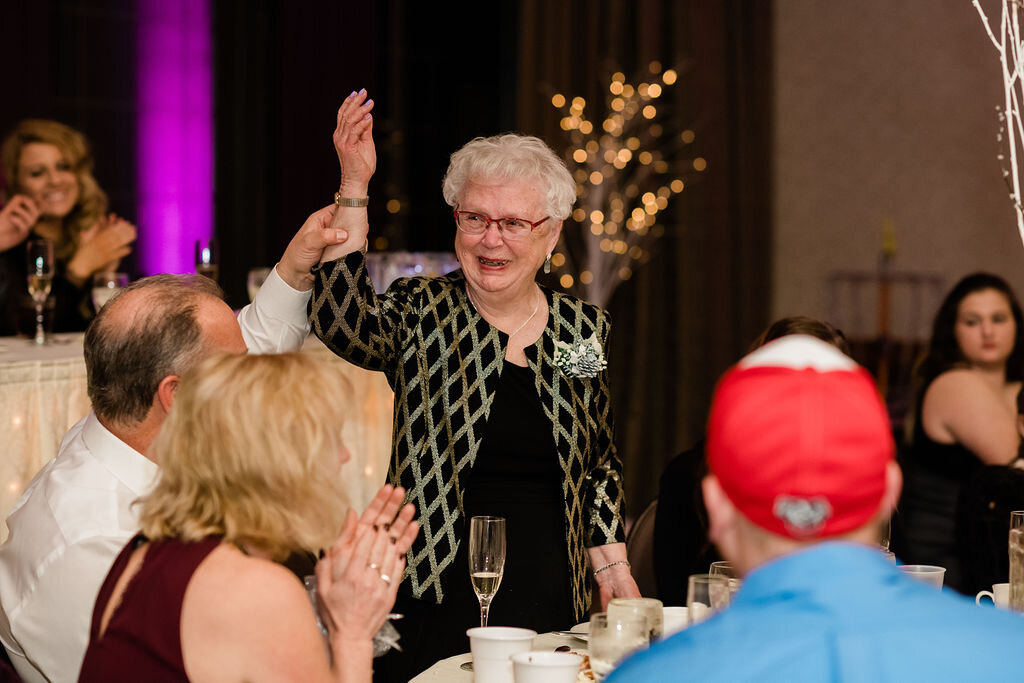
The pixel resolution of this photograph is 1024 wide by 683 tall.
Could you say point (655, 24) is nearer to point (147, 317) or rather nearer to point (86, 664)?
point (147, 317)

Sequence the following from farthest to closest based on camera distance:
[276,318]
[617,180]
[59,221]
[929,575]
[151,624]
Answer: [617,180]
[59,221]
[276,318]
[929,575]
[151,624]

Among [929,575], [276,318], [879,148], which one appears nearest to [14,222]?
[276,318]

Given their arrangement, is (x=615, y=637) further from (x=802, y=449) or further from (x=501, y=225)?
(x=501, y=225)

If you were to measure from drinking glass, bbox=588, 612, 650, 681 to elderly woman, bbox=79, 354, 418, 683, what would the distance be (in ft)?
1.04

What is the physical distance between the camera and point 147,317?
80.7 inches

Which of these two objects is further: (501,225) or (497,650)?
(501,225)

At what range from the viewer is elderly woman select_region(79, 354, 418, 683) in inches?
60.3

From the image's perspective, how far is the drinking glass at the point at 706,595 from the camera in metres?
1.91

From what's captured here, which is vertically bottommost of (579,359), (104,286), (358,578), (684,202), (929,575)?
(929,575)

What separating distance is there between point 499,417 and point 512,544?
0.26 m

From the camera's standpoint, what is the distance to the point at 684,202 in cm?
714

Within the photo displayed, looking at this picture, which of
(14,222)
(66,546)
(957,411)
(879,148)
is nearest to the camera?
(66,546)

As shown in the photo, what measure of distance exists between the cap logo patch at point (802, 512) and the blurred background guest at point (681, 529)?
1872mm

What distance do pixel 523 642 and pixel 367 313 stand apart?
0.79 metres
